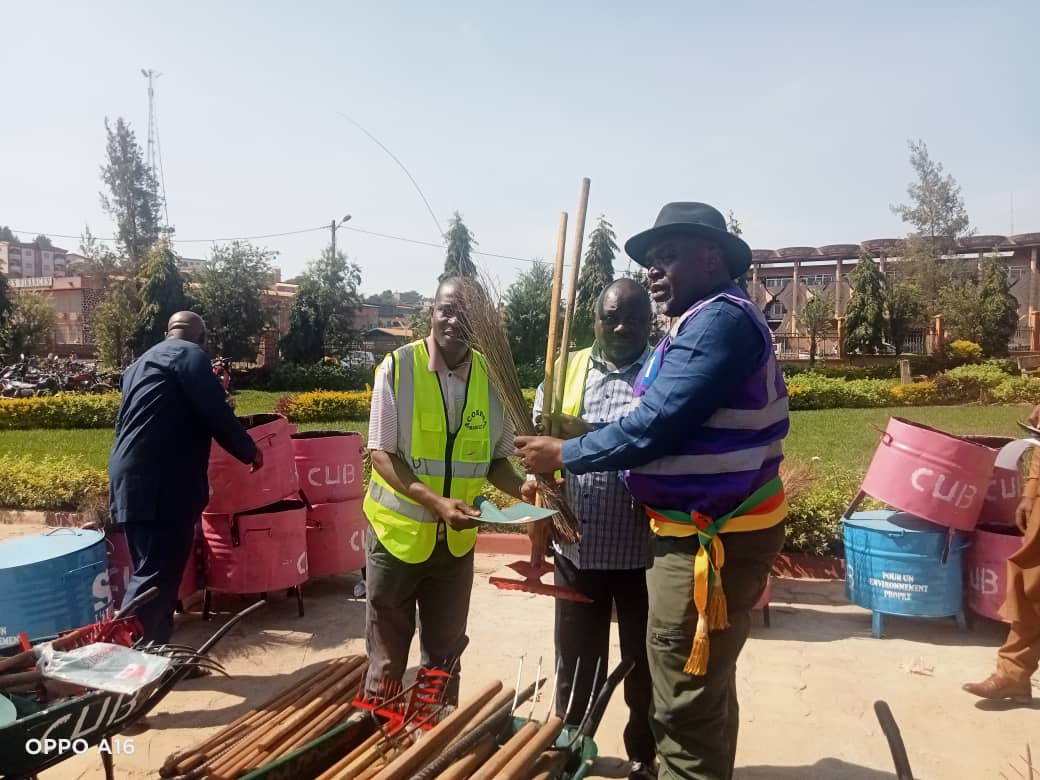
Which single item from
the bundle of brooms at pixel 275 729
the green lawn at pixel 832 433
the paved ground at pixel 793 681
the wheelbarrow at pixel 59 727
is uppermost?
the wheelbarrow at pixel 59 727

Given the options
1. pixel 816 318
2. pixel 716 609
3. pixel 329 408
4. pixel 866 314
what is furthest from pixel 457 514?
pixel 816 318

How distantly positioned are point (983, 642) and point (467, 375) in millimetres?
3441

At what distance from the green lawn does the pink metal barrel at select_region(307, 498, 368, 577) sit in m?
5.05

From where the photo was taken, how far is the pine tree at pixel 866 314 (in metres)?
23.4

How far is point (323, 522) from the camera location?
16.0 feet

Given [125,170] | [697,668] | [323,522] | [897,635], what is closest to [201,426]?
[323,522]

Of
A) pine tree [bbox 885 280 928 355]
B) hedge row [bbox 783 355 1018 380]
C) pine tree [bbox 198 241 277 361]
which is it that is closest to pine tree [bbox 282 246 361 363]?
pine tree [bbox 198 241 277 361]

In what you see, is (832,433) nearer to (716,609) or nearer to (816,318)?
(716,609)

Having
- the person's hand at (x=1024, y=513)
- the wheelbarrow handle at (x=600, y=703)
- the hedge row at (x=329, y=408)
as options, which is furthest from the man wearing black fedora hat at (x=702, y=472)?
the hedge row at (x=329, y=408)

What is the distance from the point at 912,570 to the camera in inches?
161

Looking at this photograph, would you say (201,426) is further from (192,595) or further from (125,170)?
(125,170)

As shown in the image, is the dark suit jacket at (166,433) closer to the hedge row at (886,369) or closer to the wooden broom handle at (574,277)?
the wooden broom handle at (574,277)

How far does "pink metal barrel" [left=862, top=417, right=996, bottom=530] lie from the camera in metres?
3.97

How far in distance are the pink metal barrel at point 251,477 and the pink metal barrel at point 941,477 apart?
11.7ft
